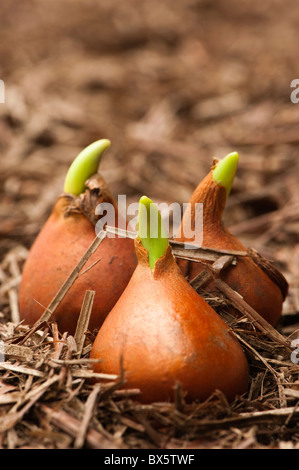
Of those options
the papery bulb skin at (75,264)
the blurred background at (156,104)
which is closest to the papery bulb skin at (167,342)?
the papery bulb skin at (75,264)

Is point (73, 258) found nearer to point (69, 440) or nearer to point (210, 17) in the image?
point (69, 440)

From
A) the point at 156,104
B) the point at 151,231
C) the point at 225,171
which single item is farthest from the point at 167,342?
the point at 156,104

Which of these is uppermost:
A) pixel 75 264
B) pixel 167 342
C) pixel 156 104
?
pixel 156 104

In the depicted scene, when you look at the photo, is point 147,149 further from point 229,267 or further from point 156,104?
point 229,267

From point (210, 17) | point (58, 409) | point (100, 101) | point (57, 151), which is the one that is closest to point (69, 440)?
point (58, 409)

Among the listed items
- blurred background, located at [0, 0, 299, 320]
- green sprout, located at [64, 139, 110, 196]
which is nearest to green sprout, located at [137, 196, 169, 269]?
green sprout, located at [64, 139, 110, 196]
